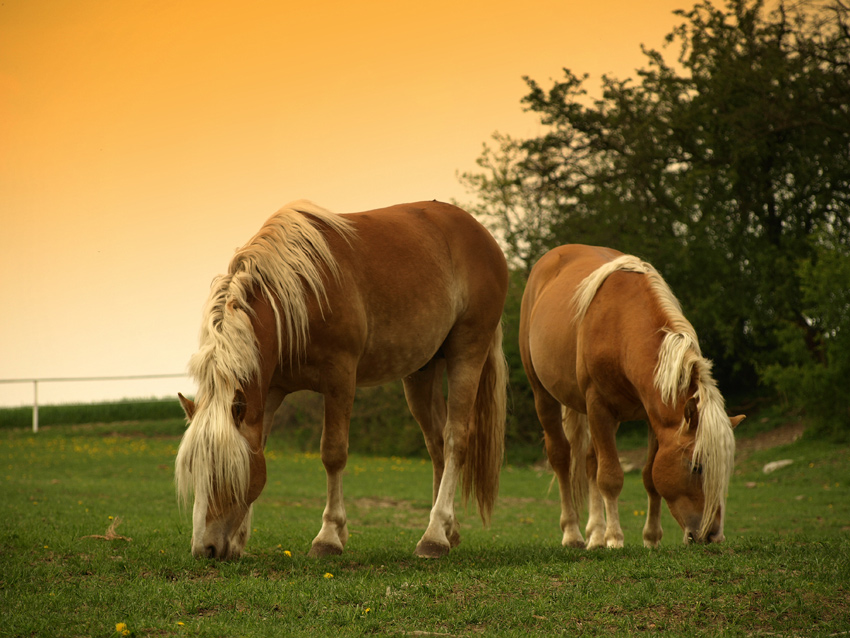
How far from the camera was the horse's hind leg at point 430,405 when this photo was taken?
6547 millimetres

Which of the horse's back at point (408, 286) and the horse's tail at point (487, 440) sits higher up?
the horse's back at point (408, 286)

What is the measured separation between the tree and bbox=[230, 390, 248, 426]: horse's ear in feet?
56.0

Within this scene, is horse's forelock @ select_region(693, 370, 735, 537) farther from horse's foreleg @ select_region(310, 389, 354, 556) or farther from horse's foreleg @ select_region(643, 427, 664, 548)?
horse's foreleg @ select_region(310, 389, 354, 556)

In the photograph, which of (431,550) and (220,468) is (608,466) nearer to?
(431,550)

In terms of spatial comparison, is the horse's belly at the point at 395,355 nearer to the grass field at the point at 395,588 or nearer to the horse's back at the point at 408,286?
the horse's back at the point at 408,286

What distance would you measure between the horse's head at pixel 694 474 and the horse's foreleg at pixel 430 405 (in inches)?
70.5

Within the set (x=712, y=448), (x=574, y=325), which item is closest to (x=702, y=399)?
(x=712, y=448)

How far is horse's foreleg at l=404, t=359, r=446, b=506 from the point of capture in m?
6.55

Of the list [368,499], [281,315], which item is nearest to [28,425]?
[368,499]

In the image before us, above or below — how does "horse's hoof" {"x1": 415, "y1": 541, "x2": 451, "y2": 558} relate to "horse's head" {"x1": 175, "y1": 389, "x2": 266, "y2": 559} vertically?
below

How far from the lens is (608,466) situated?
20.6ft

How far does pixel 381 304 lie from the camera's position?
561 cm

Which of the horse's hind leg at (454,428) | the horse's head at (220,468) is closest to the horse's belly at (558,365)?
the horse's hind leg at (454,428)

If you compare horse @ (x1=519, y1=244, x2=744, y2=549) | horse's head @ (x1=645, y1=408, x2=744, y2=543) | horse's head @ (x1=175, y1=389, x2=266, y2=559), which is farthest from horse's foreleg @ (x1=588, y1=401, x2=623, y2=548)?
horse's head @ (x1=175, y1=389, x2=266, y2=559)
